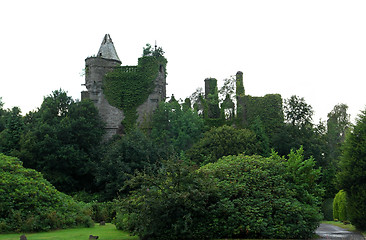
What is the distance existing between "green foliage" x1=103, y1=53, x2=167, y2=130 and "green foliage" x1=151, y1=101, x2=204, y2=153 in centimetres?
285

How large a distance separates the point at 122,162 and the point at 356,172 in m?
19.1

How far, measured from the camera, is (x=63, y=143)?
116 feet

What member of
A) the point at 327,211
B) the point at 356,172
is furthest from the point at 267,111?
the point at 356,172

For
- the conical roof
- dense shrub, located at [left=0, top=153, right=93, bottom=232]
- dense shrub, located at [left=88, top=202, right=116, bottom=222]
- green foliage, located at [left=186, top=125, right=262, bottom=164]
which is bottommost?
dense shrub, located at [left=88, top=202, right=116, bottom=222]

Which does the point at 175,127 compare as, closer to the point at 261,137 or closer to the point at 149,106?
the point at 149,106

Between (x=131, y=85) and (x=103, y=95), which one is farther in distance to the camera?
(x=103, y=95)

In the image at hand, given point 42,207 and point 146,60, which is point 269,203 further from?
point 146,60

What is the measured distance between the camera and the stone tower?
4169 centimetres

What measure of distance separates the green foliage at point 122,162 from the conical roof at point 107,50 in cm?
1310

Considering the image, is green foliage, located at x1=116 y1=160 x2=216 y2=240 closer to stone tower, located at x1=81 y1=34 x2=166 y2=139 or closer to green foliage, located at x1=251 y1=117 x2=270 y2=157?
green foliage, located at x1=251 y1=117 x2=270 y2=157

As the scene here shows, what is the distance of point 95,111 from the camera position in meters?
39.4

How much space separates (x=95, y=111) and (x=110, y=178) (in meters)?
10.5

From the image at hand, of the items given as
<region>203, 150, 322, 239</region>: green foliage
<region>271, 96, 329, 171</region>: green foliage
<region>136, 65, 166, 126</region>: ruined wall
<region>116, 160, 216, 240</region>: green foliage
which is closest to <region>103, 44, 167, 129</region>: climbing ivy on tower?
<region>136, 65, 166, 126</region>: ruined wall

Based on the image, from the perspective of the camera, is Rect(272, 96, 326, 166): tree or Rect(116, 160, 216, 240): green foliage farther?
Rect(272, 96, 326, 166): tree
